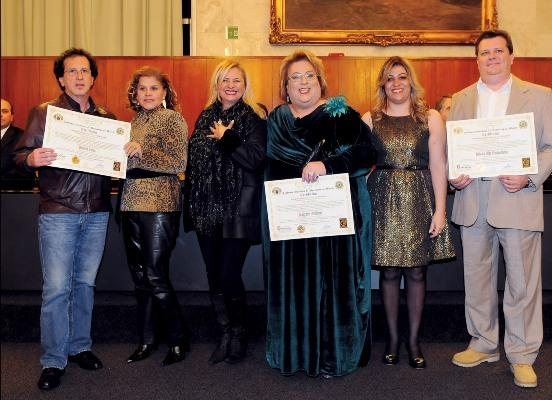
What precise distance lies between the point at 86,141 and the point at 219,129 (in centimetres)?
60

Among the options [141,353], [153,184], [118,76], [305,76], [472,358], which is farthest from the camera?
[118,76]

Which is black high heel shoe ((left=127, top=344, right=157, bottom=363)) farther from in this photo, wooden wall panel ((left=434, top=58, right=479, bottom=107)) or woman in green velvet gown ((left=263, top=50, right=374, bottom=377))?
wooden wall panel ((left=434, top=58, right=479, bottom=107))

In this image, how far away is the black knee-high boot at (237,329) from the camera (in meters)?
2.88

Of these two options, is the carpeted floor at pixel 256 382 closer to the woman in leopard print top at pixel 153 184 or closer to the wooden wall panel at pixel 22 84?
the woman in leopard print top at pixel 153 184

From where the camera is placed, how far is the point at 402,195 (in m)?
2.76

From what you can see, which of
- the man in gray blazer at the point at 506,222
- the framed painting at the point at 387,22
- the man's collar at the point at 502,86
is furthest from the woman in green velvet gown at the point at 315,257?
the framed painting at the point at 387,22

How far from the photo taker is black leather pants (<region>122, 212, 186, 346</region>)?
2.77 metres

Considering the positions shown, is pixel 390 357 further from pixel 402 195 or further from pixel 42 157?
pixel 42 157

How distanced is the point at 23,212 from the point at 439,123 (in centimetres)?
238

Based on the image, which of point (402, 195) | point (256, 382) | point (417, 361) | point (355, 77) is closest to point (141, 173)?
point (256, 382)

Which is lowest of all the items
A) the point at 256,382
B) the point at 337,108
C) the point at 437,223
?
the point at 256,382

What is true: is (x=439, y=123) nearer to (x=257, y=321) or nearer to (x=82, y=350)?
(x=257, y=321)

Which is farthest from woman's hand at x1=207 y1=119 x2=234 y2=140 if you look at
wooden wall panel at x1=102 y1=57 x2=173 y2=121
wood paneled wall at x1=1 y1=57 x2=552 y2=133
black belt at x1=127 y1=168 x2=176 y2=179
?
wooden wall panel at x1=102 y1=57 x2=173 y2=121

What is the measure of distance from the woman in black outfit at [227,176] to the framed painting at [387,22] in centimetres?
394
